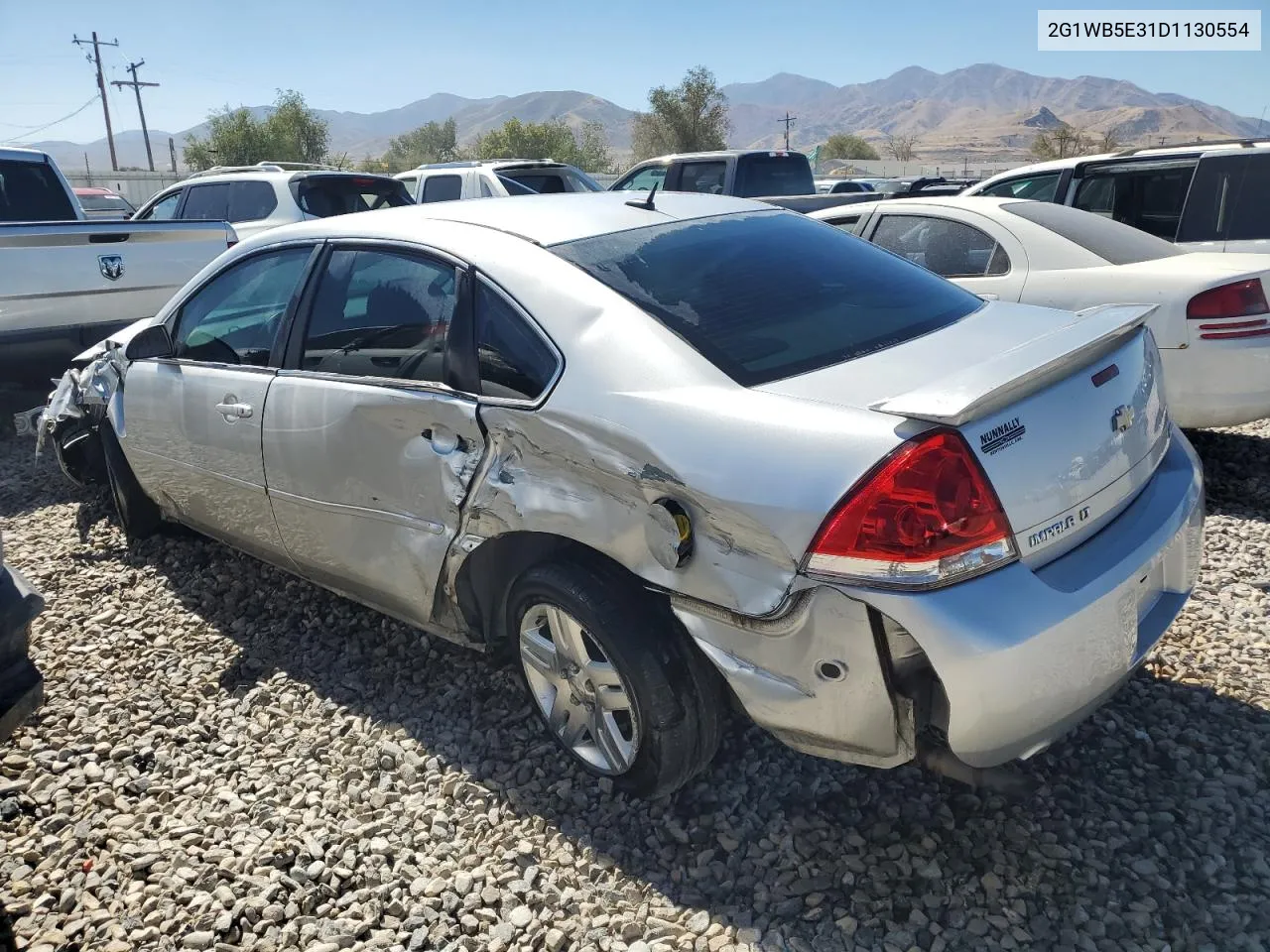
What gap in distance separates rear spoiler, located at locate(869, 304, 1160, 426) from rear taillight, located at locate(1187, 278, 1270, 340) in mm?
2423

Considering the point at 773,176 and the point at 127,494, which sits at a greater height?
the point at 773,176

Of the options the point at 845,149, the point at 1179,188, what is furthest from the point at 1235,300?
the point at 845,149

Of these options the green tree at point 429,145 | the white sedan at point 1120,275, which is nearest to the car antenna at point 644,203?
the white sedan at point 1120,275

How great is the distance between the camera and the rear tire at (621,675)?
2.46 metres

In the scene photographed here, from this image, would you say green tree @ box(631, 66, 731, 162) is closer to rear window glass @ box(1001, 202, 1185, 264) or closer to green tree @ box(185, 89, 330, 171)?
green tree @ box(185, 89, 330, 171)

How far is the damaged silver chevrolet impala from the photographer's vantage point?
203 centimetres

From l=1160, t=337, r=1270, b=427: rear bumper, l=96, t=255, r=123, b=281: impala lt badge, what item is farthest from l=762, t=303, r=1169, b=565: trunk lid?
l=96, t=255, r=123, b=281: impala lt badge

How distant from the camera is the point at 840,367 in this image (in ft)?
7.91

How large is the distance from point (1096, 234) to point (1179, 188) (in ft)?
6.61

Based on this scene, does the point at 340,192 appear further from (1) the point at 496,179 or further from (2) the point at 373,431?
(2) the point at 373,431

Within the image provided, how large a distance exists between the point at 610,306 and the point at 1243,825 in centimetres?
216

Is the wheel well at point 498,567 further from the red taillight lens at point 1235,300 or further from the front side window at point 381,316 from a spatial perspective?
the red taillight lens at point 1235,300

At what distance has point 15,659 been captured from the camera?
2.55 meters

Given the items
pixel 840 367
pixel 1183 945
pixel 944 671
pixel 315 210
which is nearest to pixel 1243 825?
pixel 1183 945
